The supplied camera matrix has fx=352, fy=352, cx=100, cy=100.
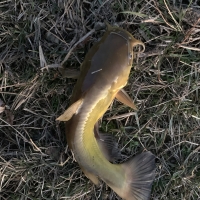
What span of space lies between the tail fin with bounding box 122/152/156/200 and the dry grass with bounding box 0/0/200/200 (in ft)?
0.37

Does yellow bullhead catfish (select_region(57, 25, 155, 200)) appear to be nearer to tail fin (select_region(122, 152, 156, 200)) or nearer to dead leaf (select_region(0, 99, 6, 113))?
tail fin (select_region(122, 152, 156, 200))

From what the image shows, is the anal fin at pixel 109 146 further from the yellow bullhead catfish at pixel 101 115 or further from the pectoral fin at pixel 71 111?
the pectoral fin at pixel 71 111

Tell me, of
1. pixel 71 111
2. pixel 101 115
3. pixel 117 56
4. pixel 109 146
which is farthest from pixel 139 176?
pixel 117 56

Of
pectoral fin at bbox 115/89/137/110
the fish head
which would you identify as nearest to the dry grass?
pectoral fin at bbox 115/89/137/110

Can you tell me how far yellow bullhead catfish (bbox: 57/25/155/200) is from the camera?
2.85m

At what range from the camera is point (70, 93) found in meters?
3.28

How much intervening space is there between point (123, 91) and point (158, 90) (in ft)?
1.33

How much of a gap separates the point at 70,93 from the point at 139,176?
99 centimetres

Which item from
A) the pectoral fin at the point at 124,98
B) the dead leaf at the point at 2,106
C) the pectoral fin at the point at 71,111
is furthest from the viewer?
the dead leaf at the point at 2,106

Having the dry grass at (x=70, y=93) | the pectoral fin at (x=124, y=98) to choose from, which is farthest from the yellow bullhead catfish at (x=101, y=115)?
the dry grass at (x=70, y=93)

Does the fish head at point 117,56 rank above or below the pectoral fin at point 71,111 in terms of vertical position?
above

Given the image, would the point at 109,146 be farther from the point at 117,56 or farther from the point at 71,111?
the point at 117,56

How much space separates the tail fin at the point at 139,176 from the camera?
3.20 m

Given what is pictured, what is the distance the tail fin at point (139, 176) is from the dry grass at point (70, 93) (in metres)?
0.11
